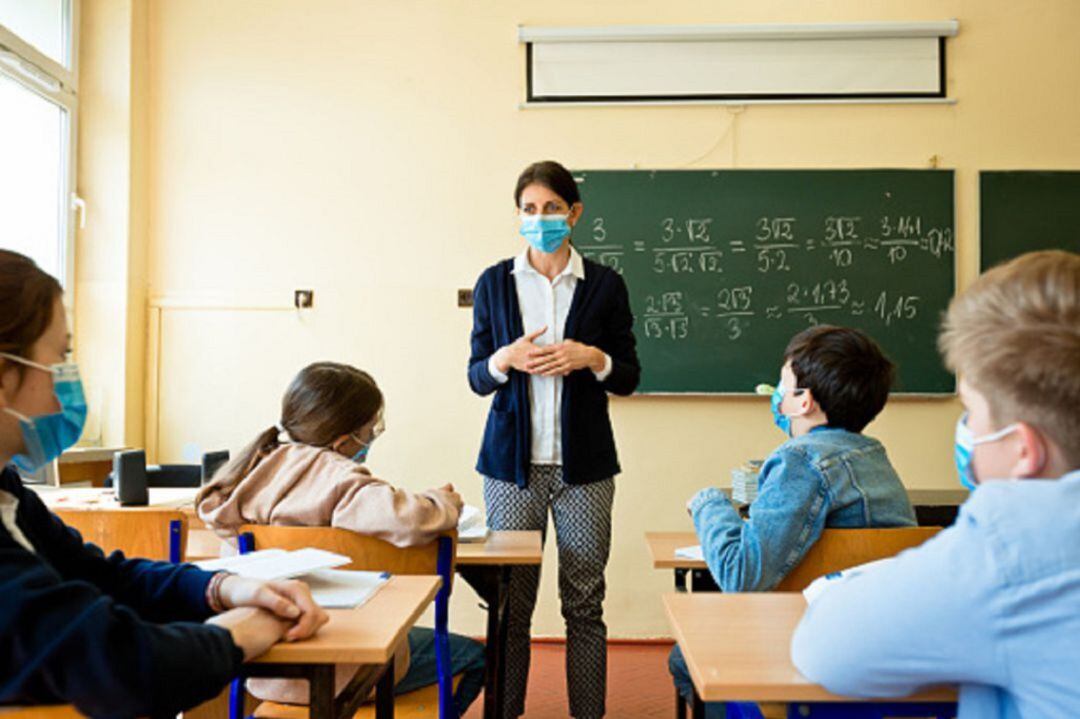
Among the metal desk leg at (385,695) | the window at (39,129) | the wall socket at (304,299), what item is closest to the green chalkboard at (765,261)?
the wall socket at (304,299)

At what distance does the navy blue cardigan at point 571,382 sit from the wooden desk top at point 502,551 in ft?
1.19

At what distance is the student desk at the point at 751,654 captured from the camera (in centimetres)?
99

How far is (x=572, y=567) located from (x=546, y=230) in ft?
3.14

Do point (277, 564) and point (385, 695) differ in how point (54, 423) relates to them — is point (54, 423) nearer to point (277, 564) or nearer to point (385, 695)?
point (277, 564)

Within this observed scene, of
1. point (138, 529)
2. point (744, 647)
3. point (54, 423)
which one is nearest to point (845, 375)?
point (744, 647)

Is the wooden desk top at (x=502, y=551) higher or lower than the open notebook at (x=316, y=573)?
lower

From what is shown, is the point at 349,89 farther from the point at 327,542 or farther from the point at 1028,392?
the point at 1028,392

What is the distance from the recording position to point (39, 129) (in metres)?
3.84

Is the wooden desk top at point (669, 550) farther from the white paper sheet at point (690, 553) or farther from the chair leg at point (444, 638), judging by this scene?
the chair leg at point (444, 638)

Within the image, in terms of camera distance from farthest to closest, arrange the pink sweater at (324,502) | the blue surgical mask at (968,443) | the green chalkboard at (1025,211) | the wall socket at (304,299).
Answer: the wall socket at (304,299) → the green chalkboard at (1025,211) → the pink sweater at (324,502) → the blue surgical mask at (968,443)

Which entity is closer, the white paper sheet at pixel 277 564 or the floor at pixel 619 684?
the white paper sheet at pixel 277 564

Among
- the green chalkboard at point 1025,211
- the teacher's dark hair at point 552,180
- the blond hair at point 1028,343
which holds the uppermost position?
the green chalkboard at point 1025,211

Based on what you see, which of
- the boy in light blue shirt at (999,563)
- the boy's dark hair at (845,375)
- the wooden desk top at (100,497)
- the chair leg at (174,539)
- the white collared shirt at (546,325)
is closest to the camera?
the boy in light blue shirt at (999,563)

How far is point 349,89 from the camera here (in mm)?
4105
